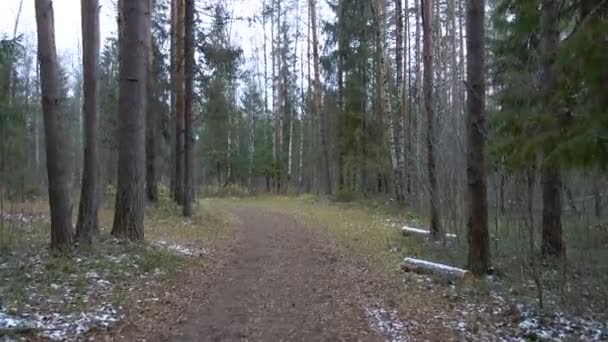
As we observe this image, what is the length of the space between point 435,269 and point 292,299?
2.81m

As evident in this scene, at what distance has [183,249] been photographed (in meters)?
10.9

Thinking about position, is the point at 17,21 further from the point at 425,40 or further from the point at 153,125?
the point at 425,40

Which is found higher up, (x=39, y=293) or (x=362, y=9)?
(x=362, y=9)

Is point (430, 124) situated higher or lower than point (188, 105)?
lower

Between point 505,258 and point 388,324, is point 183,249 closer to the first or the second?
point 388,324

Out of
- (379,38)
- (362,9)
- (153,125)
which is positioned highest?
(362,9)

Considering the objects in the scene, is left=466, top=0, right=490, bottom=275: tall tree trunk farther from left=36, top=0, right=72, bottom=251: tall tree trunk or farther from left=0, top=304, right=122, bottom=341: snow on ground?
left=36, top=0, right=72, bottom=251: tall tree trunk

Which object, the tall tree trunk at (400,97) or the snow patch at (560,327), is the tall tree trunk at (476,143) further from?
the tall tree trunk at (400,97)

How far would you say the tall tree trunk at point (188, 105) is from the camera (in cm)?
1719

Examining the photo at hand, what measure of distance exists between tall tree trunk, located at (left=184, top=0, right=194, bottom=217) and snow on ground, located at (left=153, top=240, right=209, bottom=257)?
5.97 m

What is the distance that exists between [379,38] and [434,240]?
1318 cm

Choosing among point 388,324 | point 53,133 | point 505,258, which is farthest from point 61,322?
point 505,258

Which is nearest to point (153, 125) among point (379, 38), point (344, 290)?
point (379, 38)

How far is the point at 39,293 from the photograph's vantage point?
6512 mm
